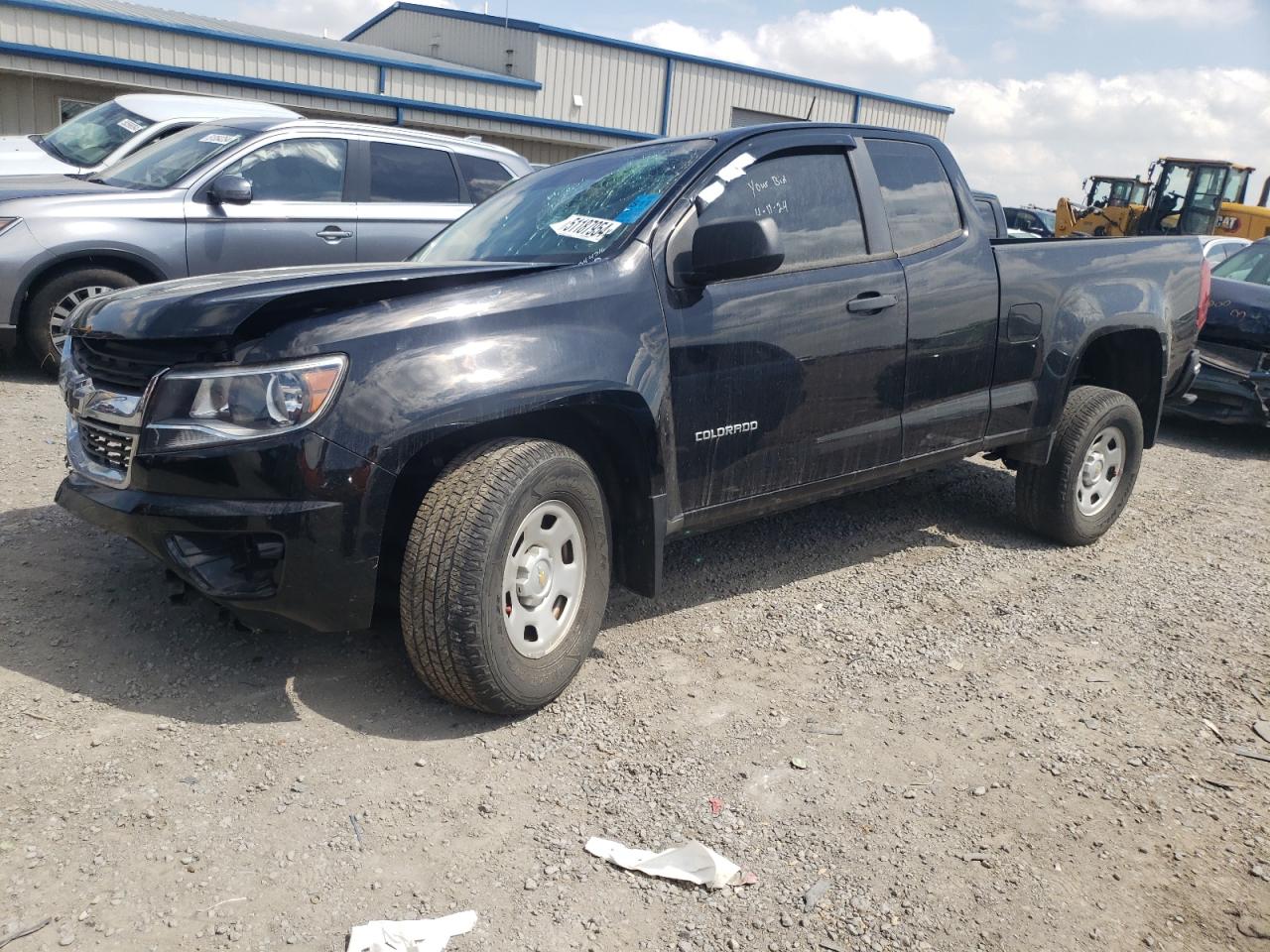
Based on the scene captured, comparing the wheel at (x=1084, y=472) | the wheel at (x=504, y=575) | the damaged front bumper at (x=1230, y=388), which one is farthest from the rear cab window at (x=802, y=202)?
the damaged front bumper at (x=1230, y=388)

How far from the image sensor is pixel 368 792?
288 cm

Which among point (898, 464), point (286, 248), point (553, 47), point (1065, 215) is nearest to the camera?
point (898, 464)

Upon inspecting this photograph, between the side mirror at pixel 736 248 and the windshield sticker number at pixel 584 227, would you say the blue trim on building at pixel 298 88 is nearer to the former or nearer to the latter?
the windshield sticker number at pixel 584 227

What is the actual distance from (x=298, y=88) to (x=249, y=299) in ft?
53.6

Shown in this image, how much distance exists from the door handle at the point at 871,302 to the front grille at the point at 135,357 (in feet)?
7.63

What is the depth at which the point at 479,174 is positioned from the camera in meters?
8.43

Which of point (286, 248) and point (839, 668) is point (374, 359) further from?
point (286, 248)

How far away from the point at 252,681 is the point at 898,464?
2.72 metres

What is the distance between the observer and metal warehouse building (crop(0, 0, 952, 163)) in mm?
15211

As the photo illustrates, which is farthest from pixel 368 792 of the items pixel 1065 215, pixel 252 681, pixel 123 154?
pixel 1065 215

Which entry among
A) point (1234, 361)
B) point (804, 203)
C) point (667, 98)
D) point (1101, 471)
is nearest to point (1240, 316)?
point (1234, 361)

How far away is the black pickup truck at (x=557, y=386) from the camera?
290 cm

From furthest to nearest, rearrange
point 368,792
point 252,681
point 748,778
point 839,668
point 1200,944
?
1. point 839,668
2. point 252,681
3. point 748,778
4. point 368,792
5. point 1200,944

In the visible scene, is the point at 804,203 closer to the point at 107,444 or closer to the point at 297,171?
the point at 107,444
